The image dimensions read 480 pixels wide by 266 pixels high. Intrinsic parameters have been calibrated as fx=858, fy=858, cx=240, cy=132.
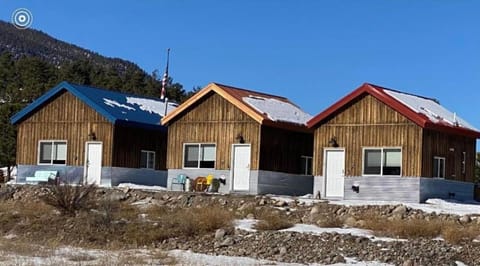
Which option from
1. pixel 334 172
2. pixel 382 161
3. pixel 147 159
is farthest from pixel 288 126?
pixel 147 159

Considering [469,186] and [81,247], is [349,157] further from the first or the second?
[81,247]

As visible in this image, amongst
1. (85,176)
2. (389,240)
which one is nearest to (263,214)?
(389,240)

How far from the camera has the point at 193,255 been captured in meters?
21.9

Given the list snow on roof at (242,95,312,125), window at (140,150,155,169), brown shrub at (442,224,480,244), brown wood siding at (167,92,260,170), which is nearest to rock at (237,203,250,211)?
brown wood siding at (167,92,260,170)

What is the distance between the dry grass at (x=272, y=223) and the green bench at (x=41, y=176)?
15.7 meters

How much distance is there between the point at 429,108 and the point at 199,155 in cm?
990

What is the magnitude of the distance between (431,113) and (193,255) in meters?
16.0

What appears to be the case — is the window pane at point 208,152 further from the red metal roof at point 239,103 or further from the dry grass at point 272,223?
the dry grass at point 272,223

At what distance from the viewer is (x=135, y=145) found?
40188mm

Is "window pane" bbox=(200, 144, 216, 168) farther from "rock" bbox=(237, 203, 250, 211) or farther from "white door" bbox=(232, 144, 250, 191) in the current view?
"rock" bbox=(237, 203, 250, 211)

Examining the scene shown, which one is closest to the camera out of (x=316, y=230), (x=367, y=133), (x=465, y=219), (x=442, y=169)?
(x=316, y=230)

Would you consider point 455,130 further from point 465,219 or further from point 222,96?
point 222,96

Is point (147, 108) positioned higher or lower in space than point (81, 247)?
higher

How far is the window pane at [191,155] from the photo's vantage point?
37.0 m
